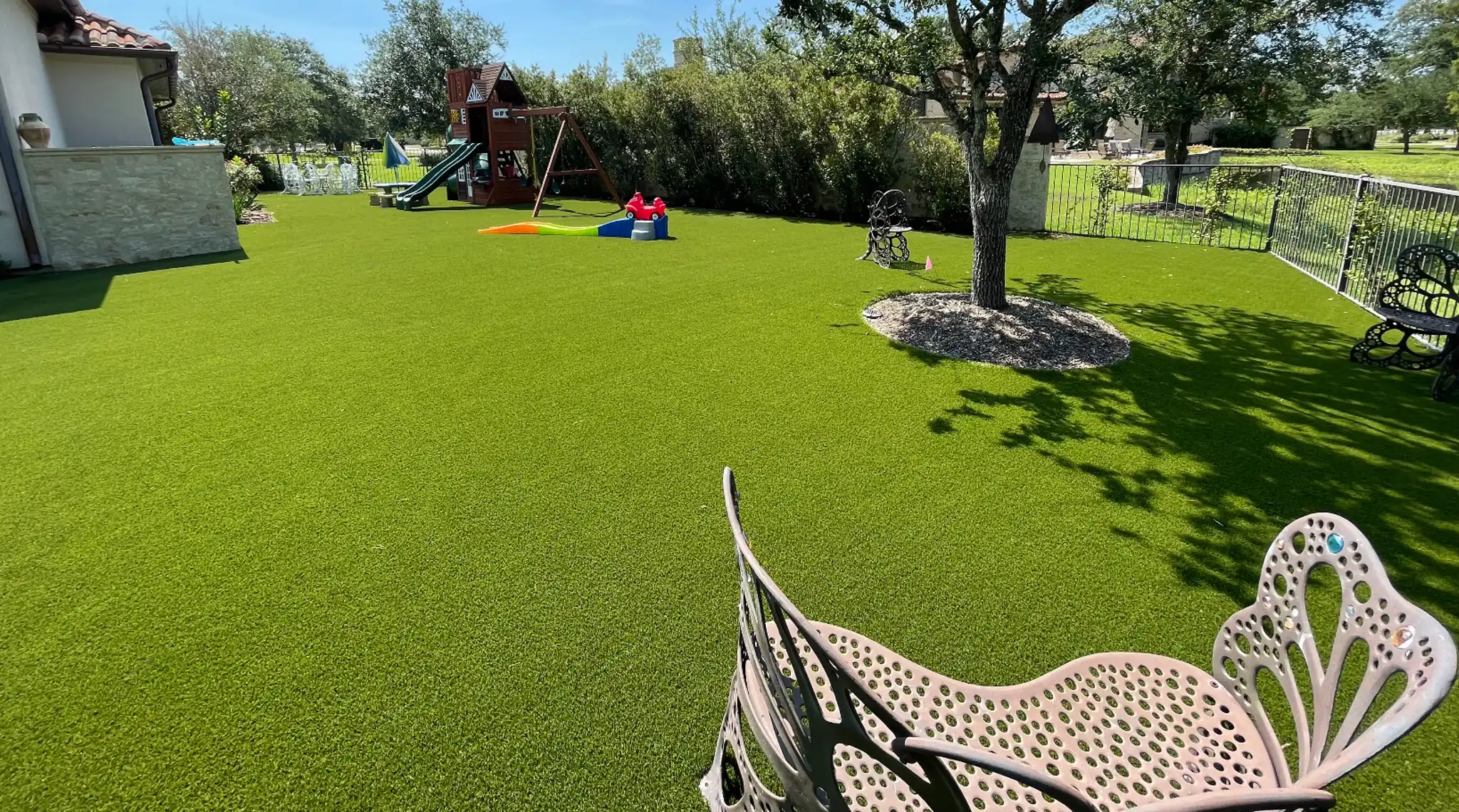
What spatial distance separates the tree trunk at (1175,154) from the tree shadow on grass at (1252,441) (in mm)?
11198

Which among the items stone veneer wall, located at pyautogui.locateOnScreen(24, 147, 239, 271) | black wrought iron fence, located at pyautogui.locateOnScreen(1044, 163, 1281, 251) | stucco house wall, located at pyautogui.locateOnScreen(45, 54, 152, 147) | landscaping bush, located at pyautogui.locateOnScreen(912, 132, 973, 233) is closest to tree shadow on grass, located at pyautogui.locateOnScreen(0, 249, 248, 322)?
stone veneer wall, located at pyautogui.locateOnScreen(24, 147, 239, 271)

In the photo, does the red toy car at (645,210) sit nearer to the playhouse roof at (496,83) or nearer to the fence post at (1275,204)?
the playhouse roof at (496,83)

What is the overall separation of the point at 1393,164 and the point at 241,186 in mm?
42434

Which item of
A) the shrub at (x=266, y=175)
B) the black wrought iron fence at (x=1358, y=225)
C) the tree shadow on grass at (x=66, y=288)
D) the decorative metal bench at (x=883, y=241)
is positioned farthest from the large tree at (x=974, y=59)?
the shrub at (x=266, y=175)

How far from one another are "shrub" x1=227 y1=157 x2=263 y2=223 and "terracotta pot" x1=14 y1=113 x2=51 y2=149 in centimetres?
432

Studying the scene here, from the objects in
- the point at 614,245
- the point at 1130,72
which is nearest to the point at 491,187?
the point at 614,245

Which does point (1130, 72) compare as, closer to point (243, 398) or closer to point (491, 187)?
point (243, 398)

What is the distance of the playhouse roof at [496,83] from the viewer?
65.6 feet

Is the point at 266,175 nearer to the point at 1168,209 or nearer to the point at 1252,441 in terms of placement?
the point at 1168,209

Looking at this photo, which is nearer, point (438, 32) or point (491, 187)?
point (491, 187)

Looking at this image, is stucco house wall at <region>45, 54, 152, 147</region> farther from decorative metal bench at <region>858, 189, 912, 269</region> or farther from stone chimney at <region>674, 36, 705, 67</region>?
stone chimney at <region>674, 36, 705, 67</region>

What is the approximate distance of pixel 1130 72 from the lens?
770cm

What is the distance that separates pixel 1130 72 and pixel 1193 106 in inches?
389

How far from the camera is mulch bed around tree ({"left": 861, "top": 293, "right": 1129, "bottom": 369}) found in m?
6.54
